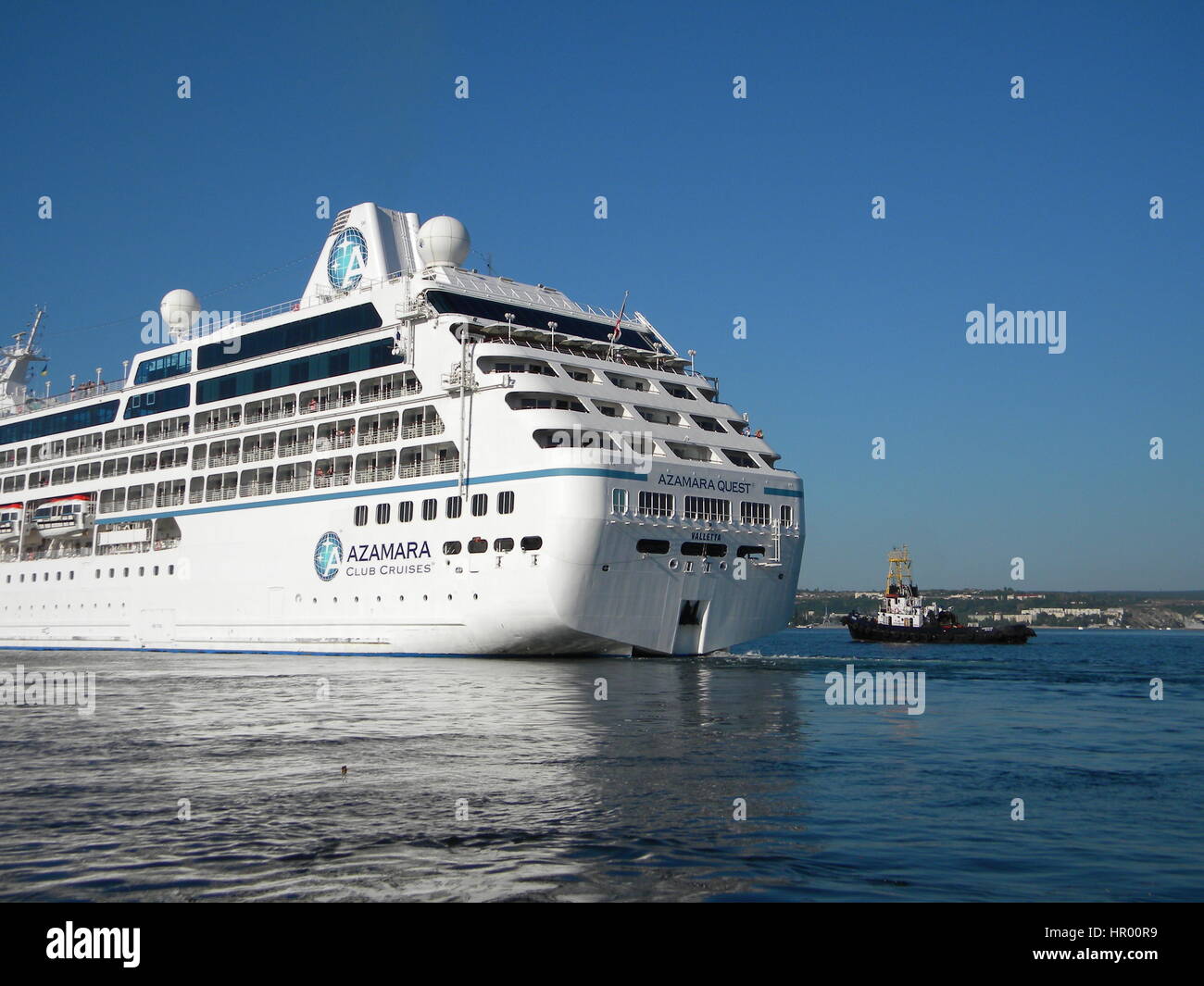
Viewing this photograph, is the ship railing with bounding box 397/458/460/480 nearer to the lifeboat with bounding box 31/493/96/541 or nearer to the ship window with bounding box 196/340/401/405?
the ship window with bounding box 196/340/401/405

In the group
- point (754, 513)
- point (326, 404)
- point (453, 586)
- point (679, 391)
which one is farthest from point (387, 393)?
point (754, 513)

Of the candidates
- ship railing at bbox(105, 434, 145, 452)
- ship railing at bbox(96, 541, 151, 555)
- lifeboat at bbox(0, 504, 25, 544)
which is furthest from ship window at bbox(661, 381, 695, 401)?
lifeboat at bbox(0, 504, 25, 544)

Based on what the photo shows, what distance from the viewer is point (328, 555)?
40844mm

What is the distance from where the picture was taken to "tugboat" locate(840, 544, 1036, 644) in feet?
308

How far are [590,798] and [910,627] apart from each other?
88240 millimetres

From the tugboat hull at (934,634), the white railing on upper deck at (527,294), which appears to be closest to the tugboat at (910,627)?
the tugboat hull at (934,634)

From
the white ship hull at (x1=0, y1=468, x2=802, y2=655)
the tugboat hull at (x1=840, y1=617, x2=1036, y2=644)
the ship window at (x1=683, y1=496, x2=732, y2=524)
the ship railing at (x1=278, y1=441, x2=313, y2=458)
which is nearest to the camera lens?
the white ship hull at (x1=0, y1=468, x2=802, y2=655)

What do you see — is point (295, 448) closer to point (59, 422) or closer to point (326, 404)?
point (326, 404)

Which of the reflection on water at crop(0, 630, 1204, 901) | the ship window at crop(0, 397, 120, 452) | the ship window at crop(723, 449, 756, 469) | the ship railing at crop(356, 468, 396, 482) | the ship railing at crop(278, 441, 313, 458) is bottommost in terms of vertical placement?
the reflection on water at crop(0, 630, 1204, 901)

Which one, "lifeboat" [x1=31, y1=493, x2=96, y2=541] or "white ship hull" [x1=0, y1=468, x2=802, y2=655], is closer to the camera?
"white ship hull" [x1=0, y1=468, x2=802, y2=655]

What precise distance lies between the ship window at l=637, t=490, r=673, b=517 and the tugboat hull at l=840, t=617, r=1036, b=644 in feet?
210

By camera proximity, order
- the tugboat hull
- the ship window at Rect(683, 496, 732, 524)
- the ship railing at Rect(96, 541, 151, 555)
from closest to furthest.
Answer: the ship window at Rect(683, 496, 732, 524) → the ship railing at Rect(96, 541, 151, 555) → the tugboat hull
